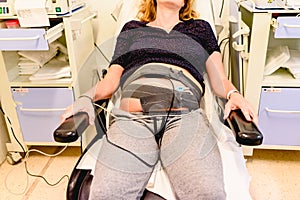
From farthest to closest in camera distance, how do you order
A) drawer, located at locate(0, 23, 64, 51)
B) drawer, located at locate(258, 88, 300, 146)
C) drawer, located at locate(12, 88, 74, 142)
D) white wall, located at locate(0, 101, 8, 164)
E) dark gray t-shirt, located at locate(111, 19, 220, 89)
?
white wall, located at locate(0, 101, 8, 164)
drawer, located at locate(12, 88, 74, 142)
drawer, located at locate(258, 88, 300, 146)
dark gray t-shirt, located at locate(111, 19, 220, 89)
drawer, located at locate(0, 23, 64, 51)

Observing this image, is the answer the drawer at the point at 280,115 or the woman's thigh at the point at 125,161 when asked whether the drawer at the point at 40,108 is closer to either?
the woman's thigh at the point at 125,161

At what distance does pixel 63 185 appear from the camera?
1775 millimetres

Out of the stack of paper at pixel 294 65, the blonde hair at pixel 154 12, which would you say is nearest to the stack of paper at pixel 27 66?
the blonde hair at pixel 154 12

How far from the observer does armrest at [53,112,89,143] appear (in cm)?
111

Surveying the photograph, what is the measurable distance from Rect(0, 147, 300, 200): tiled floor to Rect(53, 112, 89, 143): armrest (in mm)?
683

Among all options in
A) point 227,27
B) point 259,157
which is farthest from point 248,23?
point 259,157

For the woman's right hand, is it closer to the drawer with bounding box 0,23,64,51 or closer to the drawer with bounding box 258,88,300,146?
the drawer with bounding box 0,23,64,51

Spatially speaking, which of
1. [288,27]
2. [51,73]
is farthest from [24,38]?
[288,27]

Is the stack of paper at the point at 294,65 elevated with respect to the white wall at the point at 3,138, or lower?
elevated

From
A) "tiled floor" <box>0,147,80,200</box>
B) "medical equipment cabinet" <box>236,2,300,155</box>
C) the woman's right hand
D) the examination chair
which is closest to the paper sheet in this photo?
the woman's right hand

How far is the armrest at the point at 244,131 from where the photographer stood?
1.06 m

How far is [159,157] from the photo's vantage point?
1.25 m

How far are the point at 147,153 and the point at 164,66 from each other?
1.49 feet

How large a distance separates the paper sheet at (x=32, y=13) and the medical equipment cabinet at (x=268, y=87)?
3.25 ft
